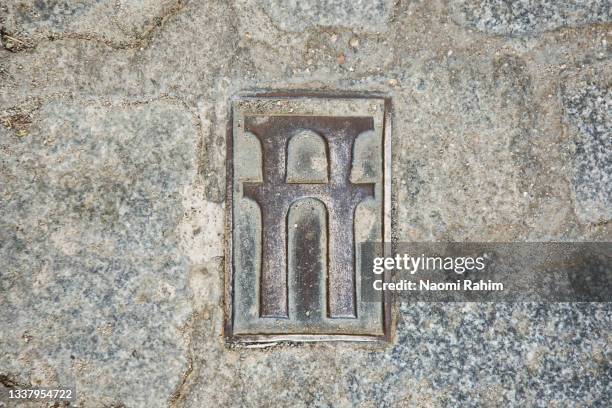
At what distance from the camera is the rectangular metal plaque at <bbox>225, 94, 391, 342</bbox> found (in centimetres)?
165

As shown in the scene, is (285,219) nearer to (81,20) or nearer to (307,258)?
(307,258)

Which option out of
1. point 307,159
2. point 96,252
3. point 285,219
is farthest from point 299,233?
point 96,252

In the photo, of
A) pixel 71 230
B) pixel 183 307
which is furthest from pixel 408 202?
pixel 71 230

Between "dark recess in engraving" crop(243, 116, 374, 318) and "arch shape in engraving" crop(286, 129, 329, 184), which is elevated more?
"arch shape in engraving" crop(286, 129, 329, 184)

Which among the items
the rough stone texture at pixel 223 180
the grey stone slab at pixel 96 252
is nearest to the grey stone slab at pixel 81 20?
the rough stone texture at pixel 223 180

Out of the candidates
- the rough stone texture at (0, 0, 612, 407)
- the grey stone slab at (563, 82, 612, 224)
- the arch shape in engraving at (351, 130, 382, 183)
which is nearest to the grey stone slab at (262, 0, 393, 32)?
the rough stone texture at (0, 0, 612, 407)

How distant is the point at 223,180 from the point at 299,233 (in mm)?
286

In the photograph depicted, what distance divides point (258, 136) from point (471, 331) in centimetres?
89

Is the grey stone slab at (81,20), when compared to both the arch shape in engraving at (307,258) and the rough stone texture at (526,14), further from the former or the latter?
the rough stone texture at (526,14)
